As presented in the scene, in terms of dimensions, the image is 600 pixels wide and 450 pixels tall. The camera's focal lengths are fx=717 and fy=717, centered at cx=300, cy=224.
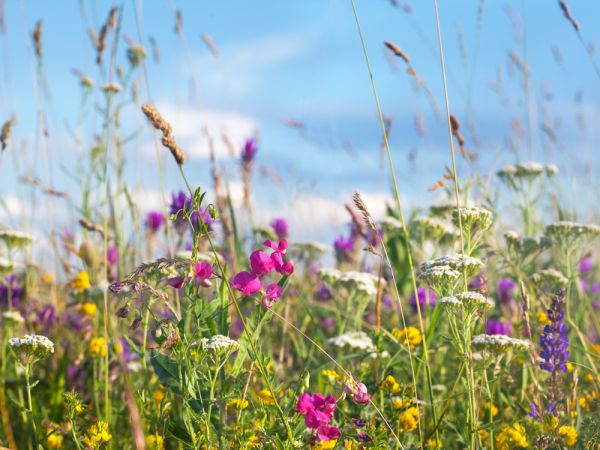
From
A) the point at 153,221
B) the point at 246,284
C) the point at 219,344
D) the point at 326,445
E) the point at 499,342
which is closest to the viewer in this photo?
the point at 219,344

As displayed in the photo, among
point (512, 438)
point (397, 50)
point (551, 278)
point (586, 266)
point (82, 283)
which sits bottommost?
point (586, 266)

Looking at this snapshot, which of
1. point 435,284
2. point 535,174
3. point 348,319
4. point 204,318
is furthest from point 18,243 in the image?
point 535,174

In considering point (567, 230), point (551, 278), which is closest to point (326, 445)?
point (551, 278)

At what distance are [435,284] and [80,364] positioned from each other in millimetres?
1743

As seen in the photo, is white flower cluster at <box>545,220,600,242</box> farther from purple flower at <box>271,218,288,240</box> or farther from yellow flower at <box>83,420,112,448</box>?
yellow flower at <box>83,420,112,448</box>

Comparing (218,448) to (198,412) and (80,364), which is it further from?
(80,364)

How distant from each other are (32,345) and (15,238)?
1.48 metres

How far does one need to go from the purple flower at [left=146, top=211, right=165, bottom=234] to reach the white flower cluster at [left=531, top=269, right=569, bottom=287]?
205 centimetres

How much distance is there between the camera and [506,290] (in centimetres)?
393

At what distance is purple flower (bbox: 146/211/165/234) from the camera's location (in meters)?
3.90

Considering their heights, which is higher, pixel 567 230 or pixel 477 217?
pixel 477 217

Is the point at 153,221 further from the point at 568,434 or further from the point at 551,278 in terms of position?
the point at 568,434

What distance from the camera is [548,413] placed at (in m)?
2.01

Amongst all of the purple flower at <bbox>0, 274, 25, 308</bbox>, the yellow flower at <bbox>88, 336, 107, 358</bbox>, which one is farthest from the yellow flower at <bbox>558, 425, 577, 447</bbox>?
the purple flower at <bbox>0, 274, 25, 308</bbox>
